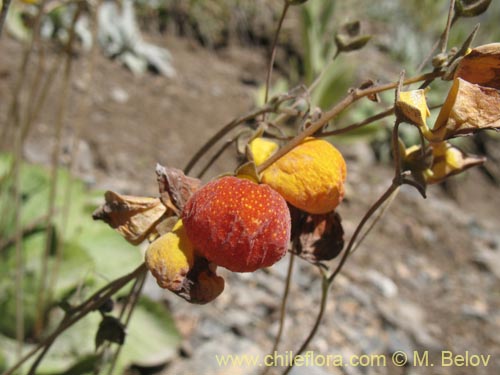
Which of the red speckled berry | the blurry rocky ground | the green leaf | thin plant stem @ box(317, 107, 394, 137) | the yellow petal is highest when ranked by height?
the yellow petal

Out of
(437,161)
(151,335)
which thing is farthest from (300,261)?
(437,161)

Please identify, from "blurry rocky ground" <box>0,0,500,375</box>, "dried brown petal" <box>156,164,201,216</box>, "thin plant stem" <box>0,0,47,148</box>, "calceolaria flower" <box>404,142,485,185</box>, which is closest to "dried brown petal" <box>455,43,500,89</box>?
"calceolaria flower" <box>404,142,485,185</box>

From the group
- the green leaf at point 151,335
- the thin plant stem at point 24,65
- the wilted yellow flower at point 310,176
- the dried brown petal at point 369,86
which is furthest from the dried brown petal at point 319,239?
the green leaf at point 151,335

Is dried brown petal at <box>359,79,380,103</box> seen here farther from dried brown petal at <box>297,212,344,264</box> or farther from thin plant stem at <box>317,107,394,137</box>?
dried brown petal at <box>297,212,344,264</box>

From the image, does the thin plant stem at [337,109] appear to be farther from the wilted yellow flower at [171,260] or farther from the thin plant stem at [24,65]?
the thin plant stem at [24,65]

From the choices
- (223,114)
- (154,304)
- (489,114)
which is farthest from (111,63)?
(489,114)

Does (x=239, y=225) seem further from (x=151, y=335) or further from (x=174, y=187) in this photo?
(x=151, y=335)
